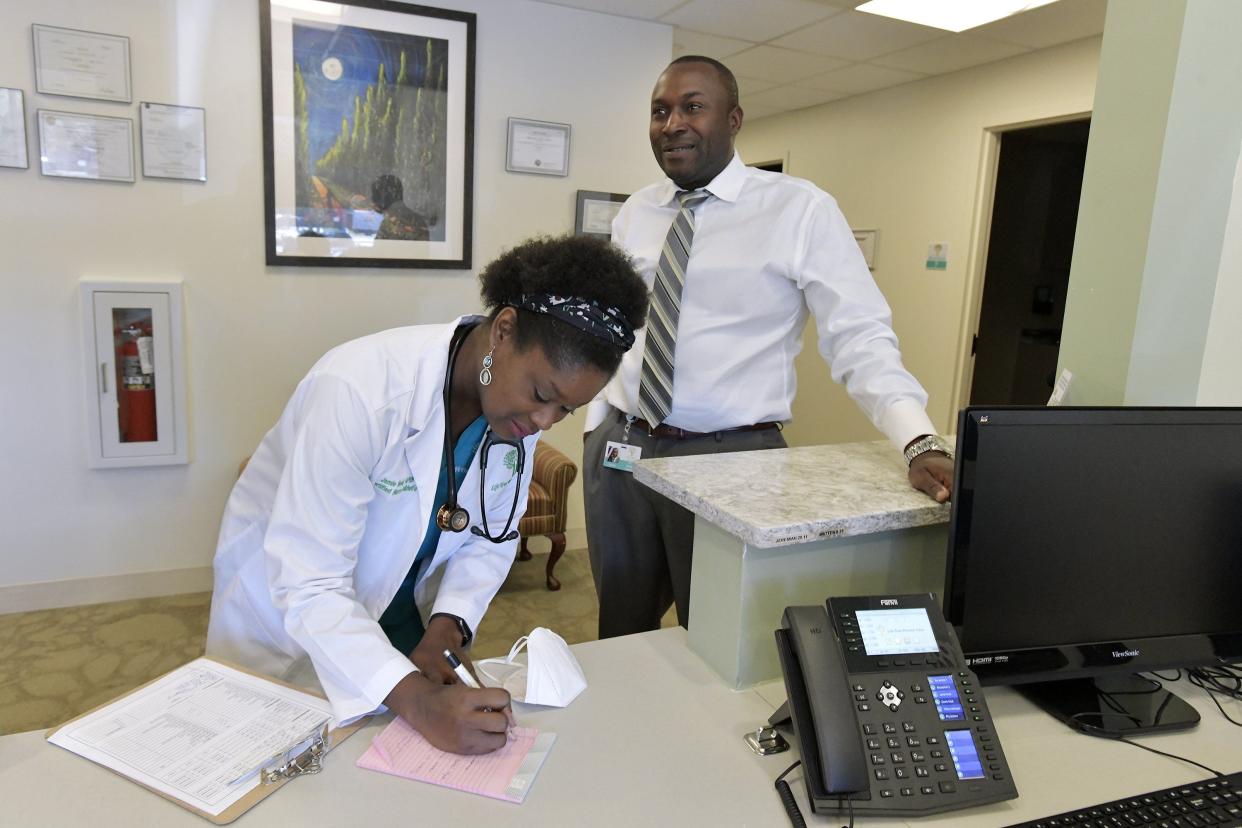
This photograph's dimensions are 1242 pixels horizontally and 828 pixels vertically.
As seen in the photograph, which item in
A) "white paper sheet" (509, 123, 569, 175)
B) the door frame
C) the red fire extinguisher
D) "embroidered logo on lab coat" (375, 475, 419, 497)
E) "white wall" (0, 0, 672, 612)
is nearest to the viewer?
"embroidered logo on lab coat" (375, 475, 419, 497)

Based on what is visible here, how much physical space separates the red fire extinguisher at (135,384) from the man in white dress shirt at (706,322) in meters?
2.02

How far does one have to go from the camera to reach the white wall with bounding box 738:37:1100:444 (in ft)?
12.5

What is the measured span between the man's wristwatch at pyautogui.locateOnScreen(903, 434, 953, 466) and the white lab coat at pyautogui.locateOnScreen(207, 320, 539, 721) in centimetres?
63

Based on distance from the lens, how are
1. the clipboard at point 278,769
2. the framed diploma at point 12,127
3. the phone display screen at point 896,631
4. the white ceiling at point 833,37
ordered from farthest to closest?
the white ceiling at point 833,37, the framed diploma at point 12,127, the phone display screen at point 896,631, the clipboard at point 278,769

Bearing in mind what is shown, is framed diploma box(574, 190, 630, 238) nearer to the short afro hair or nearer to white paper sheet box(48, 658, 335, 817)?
the short afro hair

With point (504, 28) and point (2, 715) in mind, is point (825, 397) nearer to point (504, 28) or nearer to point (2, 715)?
point (504, 28)

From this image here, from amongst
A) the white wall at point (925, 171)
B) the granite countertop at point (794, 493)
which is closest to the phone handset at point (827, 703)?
the granite countertop at point (794, 493)

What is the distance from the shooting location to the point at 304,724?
991 mm

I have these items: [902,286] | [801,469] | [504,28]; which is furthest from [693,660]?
[902,286]

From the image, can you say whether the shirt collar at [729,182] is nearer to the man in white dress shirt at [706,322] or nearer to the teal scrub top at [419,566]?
the man in white dress shirt at [706,322]

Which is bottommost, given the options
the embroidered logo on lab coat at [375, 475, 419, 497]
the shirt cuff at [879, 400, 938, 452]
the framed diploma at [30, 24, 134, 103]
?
the embroidered logo on lab coat at [375, 475, 419, 497]

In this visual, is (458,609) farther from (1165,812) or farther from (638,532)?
(1165,812)

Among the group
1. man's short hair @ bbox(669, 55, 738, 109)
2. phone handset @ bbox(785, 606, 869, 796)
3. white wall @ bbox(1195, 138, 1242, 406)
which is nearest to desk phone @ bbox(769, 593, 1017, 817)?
phone handset @ bbox(785, 606, 869, 796)

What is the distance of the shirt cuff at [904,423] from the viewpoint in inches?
54.4
